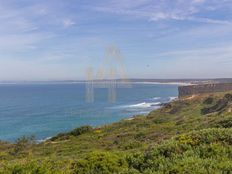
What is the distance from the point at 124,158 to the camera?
34.5ft

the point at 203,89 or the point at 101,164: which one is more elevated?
the point at 101,164

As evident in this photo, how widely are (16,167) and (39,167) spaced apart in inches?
24.3

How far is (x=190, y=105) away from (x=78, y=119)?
29.3 metres

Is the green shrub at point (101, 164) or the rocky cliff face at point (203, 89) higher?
the green shrub at point (101, 164)

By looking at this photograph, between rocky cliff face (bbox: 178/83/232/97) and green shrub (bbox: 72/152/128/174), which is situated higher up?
green shrub (bbox: 72/152/128/174)

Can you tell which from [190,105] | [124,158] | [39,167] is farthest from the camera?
[190,105]

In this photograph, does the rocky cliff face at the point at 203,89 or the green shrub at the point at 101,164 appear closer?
the green shrub at the point at 101,164

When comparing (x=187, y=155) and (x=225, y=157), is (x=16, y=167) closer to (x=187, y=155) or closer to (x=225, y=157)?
(x=187, y=155)

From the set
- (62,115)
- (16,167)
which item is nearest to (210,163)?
(16,167)

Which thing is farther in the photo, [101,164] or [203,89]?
[203,89]

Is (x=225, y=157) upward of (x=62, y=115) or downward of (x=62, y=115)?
upward

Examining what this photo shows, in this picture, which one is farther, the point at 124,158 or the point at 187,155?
the point at 124,158

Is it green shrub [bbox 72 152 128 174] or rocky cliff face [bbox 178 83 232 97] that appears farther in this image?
rocky cliff face [bbox 178 83 232 97]

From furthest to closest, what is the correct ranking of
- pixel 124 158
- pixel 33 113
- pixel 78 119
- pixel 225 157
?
Result: pixel 33 113 < pixel 78 119 < pixel 124 158 < pixel 225 157
